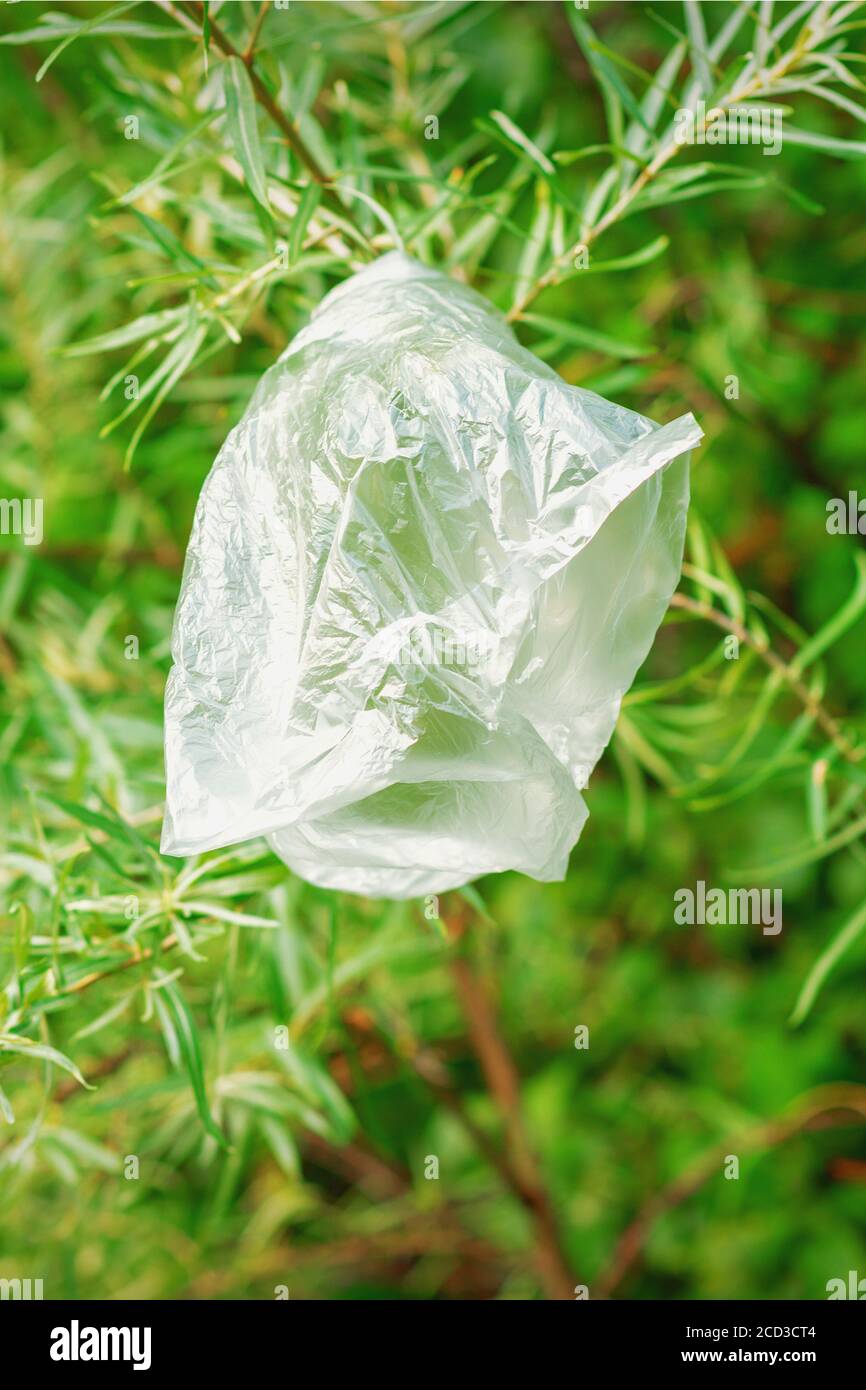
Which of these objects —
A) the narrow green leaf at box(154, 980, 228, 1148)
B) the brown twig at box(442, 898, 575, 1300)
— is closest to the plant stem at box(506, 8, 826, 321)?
the narrow green leaf at box(154, 980, 228, 1148)

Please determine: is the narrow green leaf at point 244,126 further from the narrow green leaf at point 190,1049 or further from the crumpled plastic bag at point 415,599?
the narrow green leaf at point 190,1049

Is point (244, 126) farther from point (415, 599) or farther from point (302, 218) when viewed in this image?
point (415, 599)

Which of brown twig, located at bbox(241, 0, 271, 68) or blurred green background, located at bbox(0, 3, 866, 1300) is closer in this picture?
brown twig, located at bbox(241, 0, 271, 68)

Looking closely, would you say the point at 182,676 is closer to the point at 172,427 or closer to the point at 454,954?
the point at 454,954

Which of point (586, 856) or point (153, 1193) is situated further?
point (586, 856)

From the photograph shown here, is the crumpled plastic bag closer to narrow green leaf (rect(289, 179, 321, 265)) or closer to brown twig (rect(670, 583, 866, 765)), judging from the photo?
narrow green leaf (rect(289, 179, 321, 265))

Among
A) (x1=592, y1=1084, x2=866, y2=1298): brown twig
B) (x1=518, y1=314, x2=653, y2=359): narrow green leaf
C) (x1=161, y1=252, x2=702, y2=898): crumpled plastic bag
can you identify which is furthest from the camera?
(x1=592, y1=1084, x2=866, y2=1298): brown twig

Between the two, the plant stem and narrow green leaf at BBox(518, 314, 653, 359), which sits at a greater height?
the plant stem

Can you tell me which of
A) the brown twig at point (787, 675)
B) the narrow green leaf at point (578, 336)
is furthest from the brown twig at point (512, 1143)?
the narrow green leaf at point (578, 336)

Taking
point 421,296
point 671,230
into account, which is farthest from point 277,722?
point 671,230
